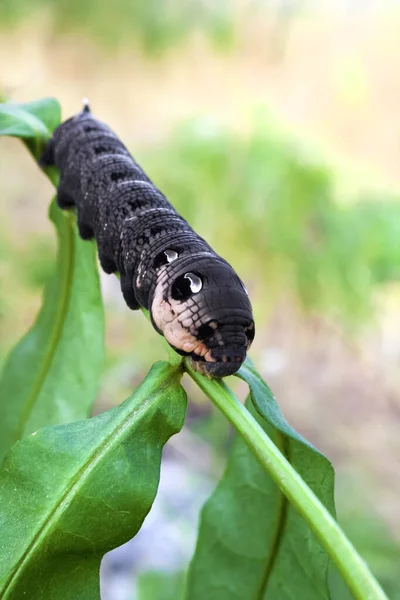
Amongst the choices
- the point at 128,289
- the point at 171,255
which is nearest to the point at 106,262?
the point at 128,289

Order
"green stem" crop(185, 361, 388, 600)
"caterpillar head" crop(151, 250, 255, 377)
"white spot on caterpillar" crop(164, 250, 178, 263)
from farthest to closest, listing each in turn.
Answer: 1. "white spot on caterpillar" crop(164, 250, 178, 263)
2. "caterpillar head" crop(151, 250, 255, 377)
3. "green stem" crop(185, 361, 388, 600)

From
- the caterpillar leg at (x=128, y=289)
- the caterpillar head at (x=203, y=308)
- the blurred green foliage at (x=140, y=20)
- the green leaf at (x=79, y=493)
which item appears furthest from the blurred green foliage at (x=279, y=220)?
the green leaf at (x=79, y=493)

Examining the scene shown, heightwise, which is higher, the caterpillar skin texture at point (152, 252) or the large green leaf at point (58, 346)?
the caterpillar skin texture at point (152, 252)

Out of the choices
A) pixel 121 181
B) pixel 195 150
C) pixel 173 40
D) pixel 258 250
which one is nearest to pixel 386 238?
pixel 258 250

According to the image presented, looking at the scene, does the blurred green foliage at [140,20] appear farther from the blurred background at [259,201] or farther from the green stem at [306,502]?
the green stem at [306,502]

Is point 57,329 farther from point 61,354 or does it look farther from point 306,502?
point 306,502

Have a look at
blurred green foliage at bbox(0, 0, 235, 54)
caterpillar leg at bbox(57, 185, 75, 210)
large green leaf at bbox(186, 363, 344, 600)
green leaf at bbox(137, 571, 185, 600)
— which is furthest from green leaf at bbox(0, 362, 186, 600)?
blurred green foliage at bbox(0, 0, 235, 54)

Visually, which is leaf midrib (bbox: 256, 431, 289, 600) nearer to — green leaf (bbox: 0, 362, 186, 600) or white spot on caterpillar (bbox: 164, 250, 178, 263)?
green leaf (bbox: 0, 362, 186, 600)
